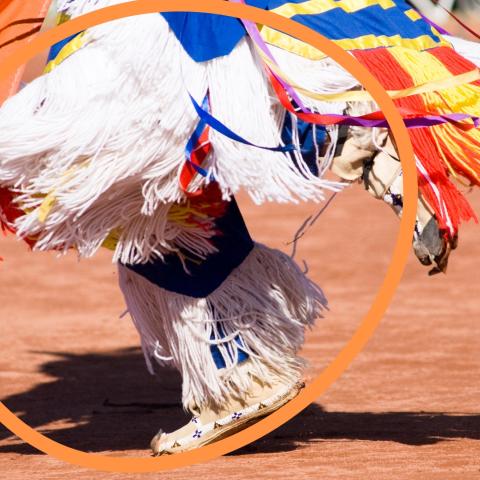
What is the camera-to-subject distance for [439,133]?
4.56 metres

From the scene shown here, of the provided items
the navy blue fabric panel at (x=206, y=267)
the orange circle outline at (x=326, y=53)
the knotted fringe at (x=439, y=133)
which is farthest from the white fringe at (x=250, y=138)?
the navy blue fabric panel at (x=206, y=267)

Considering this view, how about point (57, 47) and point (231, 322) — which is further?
point (231, 322)

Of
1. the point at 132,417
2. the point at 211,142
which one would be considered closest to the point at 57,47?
the point at 211,142

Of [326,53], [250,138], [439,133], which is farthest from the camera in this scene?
[439,133]

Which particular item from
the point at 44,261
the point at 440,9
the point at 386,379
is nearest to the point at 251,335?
the point at 440,9

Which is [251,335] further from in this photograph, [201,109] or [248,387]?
[201,109]

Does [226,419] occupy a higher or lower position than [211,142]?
lower

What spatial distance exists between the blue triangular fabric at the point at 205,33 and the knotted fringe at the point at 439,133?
16.4 inches

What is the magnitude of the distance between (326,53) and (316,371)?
110 inches

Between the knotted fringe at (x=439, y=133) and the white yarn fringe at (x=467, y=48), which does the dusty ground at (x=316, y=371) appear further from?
the white yarn fringe at (x=467, y=48)

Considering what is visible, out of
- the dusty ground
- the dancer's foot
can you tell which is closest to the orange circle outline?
the dusty ground

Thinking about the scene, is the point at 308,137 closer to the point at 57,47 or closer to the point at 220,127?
the point at 220,127

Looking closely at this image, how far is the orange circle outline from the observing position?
4176 millimetres

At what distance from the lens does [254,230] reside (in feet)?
36.4
